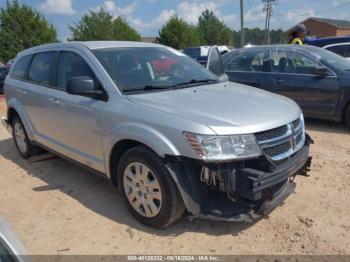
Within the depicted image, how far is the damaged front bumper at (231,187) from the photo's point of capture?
2898 millimetres

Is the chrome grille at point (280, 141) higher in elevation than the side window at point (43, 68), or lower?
lower

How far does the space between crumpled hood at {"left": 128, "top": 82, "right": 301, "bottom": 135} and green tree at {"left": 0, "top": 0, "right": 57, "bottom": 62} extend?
29.8 m

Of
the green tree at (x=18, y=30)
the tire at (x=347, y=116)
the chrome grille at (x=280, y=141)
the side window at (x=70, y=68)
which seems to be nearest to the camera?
the chrome grille at (x=280, y=141)

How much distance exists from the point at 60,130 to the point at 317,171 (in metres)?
3.34

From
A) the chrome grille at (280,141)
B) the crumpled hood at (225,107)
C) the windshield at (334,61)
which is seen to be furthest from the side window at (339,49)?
the chrome grille at (280,141)

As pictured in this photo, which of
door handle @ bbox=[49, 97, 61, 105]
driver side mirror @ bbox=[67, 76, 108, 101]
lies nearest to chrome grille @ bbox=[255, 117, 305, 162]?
driver side mirror @ bbox=[67, 76, 108, 101]

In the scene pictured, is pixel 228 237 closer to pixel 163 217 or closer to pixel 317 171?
pixel 163 217

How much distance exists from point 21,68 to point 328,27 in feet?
203

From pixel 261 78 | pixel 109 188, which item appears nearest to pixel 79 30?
pixel 261 78

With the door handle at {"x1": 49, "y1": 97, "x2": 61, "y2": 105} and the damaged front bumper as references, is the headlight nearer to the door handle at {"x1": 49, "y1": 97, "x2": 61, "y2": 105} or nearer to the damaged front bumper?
the damaged front bumper

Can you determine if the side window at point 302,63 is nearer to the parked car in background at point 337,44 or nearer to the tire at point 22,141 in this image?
the parked car in background at point 337,44

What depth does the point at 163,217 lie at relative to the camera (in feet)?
10.7

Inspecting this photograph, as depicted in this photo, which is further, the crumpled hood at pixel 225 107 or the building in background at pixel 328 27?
the building in background at pixel 328 27

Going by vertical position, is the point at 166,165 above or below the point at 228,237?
above
